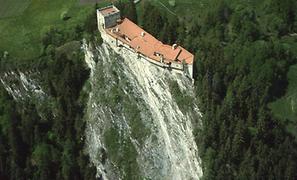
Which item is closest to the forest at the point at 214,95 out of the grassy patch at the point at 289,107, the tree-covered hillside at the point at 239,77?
the tree-covered hillside at the point at 239,77

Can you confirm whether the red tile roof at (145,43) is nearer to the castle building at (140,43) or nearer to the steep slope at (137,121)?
Result: the castle building at (140,43)

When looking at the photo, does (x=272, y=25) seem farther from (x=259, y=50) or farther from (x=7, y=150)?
(x=7, y=150)

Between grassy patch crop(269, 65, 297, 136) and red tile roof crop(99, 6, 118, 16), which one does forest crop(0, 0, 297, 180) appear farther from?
red tile roof crop(99, 6, 118, 16)

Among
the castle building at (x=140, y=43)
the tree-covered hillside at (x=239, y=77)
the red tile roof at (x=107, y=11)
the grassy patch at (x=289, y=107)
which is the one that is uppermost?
the red tile roof at (x=107, y=11)

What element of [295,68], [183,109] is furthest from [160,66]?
[295,68]

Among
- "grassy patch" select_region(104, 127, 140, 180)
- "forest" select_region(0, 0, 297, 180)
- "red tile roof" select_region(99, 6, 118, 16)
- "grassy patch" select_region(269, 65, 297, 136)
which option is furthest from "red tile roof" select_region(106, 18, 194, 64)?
"grassy patch" select_region(269, 65, 297, 136)
